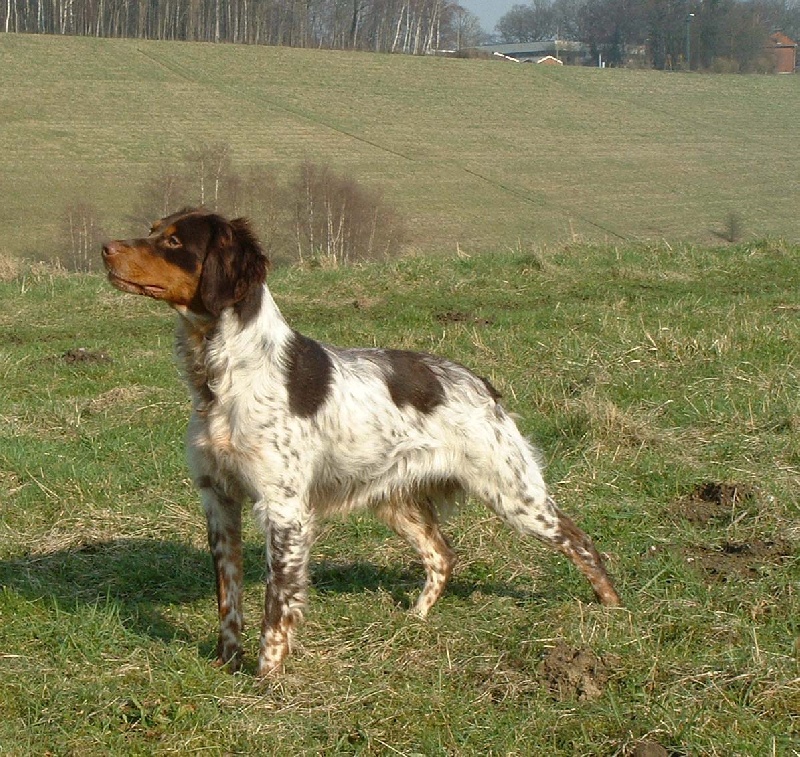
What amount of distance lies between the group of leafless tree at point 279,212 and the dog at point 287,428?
19526 mm

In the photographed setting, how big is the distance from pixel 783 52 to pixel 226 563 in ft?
305

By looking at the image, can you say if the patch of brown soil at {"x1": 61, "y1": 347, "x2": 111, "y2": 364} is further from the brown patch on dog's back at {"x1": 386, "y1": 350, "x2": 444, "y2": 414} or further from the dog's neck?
the dog's neck

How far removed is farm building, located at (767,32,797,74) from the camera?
279 ft

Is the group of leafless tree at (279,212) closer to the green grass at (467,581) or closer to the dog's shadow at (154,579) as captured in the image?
the green grass at (467,581)

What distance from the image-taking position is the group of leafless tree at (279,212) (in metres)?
27.2

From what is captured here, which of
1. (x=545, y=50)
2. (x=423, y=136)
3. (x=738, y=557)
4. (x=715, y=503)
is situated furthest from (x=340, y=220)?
(x=545, y=50)

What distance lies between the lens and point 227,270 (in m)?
4.14

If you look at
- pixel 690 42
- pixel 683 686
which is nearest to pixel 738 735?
pixel 683 686

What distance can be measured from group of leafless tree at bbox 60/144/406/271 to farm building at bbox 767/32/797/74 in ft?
201

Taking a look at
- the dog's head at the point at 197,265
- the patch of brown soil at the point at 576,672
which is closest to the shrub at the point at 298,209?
the dog's head at the point at 197,265

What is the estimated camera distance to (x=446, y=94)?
57812 mm

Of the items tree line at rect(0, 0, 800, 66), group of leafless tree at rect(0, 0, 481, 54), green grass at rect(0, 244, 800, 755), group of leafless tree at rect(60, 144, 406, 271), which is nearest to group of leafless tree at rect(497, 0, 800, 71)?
tree line at rect(0, 0, 800, 66)

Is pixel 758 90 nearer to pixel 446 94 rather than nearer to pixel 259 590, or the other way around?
pixel 446 94

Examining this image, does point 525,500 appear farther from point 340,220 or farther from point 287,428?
point 340,220
